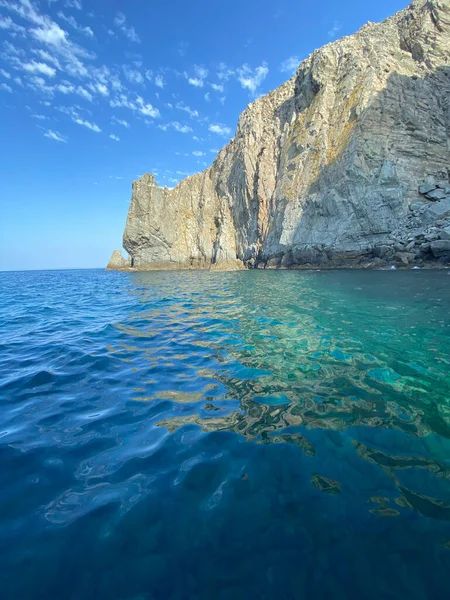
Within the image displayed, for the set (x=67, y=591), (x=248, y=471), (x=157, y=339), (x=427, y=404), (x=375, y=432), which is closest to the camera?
(x=67, y=591)

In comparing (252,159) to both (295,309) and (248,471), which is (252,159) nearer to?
(295,309)

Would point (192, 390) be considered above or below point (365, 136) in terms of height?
below

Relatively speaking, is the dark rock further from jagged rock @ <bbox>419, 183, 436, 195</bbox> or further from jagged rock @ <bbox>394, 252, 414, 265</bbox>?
jagged rock @ <bbox>394, 252, 414, 265</bbox>

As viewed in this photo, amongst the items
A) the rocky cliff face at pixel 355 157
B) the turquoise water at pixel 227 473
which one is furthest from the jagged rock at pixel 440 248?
the turquoise water at pixel 227 473

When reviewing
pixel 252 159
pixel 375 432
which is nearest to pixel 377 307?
pixel 375 432

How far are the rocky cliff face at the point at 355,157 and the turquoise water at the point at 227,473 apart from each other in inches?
1225

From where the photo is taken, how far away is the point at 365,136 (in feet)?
128

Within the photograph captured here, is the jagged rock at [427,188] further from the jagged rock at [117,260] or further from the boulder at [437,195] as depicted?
the jagged rock at [117,260]

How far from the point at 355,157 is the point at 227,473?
4437 cm

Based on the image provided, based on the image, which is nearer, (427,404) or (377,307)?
(427,404)

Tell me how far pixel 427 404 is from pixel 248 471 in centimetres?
328

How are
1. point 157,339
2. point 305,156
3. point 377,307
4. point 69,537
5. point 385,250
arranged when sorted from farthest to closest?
point 305,156
point 385,250
point 377,307
point 157,339
point 69,537

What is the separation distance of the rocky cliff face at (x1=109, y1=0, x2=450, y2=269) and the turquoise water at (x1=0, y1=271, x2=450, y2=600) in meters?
31.1

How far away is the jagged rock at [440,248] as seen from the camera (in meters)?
28.7
